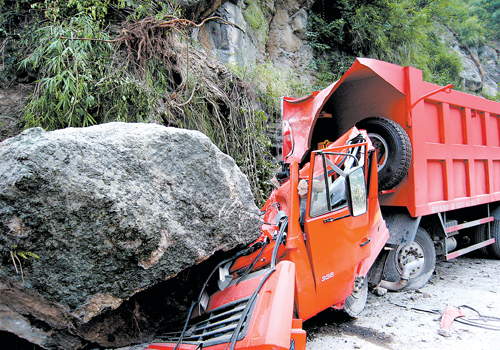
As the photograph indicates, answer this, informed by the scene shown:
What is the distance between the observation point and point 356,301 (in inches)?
133

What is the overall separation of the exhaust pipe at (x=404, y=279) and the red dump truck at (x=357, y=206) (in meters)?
0.01

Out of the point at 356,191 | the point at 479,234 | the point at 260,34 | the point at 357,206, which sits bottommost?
the point at 479,234

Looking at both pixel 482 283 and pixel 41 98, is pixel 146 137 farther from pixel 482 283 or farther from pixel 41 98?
pixel 482 283

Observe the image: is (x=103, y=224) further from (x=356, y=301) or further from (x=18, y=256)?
(x=356, y=301)

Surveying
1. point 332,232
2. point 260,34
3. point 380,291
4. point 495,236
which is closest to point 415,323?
point 380,291

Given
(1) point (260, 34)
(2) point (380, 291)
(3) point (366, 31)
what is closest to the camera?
(2) point (380, 291)

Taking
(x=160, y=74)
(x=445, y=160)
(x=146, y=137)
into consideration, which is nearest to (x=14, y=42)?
(x=160, y=74)

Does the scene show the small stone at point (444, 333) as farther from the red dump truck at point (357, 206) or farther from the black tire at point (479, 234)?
the black tire at point (479, 234)

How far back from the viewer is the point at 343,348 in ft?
9.02

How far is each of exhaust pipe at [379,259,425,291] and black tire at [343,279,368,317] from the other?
819 mm

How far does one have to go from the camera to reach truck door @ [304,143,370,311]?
2.63 meters

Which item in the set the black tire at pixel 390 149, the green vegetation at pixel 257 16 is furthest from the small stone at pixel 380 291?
the green vegetation at pixel 257 16

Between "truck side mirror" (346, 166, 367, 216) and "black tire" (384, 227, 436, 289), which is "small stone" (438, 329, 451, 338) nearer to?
"black tire" (384, 227, 436, 289)

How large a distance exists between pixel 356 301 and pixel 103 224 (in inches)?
112
